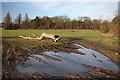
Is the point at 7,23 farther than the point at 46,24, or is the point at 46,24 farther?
the point at 46,24

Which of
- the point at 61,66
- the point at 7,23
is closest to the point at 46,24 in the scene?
the point at 7,23

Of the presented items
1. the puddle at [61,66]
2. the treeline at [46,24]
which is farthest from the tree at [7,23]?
the puddle at [61,66]

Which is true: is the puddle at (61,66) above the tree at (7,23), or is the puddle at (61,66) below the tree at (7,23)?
below

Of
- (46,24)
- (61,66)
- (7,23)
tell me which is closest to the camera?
(61,66)

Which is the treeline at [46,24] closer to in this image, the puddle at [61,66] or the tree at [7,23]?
the tree at [7,23]

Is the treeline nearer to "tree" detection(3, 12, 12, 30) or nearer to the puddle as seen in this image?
"tree" detection(3, 12, 12, 30)

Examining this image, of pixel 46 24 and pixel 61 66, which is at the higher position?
pixel 46 24

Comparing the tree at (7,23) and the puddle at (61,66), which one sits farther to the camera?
the tree at (7,23)

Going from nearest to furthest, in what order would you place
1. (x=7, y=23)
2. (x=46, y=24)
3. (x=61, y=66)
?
1. (x=61, y=66)
2. (x=7, y=23)
3. (x=46, y=24)

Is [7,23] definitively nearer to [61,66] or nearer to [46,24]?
[46,24]

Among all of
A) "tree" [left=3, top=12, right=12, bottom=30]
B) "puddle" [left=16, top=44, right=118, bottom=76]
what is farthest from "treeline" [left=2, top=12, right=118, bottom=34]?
"puddle" [left=16, top=44, right=118, bottom=76]

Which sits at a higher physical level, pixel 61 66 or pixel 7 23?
pixel 7 23

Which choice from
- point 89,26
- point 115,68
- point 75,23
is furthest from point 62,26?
point 115,68

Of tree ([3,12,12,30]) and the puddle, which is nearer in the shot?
the puddle
